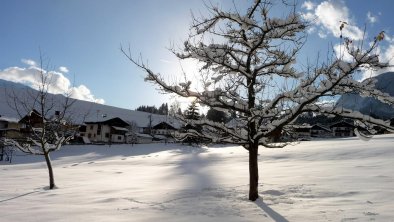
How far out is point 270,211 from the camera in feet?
32.0

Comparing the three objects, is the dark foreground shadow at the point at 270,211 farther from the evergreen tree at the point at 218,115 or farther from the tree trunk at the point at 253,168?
the evergreen tree at the point at 218,115

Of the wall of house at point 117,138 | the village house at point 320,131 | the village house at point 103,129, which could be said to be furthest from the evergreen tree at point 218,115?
the village house at point 320,131

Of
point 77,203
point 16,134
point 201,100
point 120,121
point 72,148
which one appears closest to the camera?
point 201,100

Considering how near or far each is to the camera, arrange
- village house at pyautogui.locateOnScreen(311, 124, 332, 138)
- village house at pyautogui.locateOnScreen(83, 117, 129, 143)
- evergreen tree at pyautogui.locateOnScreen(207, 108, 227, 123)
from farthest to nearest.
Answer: village house at pyautogui.locateOnScreen(311, 124, 332, 138) → village house at pyautogui.locateOnScreen(83, 117, 129, 143) → evergreen tree at pyautogui.locateOnScreen(207, 108, 227, 123)

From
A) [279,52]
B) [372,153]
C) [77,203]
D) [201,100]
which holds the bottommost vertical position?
[77,203]

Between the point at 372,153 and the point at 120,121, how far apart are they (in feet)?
201

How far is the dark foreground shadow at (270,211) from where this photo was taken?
28.8 feet

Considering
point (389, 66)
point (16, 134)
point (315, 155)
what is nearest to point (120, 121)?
point (16, 134)

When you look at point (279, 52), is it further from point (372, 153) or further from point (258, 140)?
point (372, 153)

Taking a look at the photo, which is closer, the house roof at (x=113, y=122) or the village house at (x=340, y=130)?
the house roof at (x=113, y=122)

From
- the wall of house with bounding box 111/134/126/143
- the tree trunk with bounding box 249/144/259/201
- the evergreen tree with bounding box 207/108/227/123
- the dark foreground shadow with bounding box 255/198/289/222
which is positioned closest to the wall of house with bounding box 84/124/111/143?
the wall of house with bounding box 111/134/126/143

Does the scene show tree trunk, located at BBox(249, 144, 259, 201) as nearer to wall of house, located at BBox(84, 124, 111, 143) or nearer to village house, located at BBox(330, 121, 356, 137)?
wall of house, located at BBox(84, 124, 111, 143)

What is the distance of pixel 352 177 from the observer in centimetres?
1440

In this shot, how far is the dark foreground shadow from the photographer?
878 centimetres
